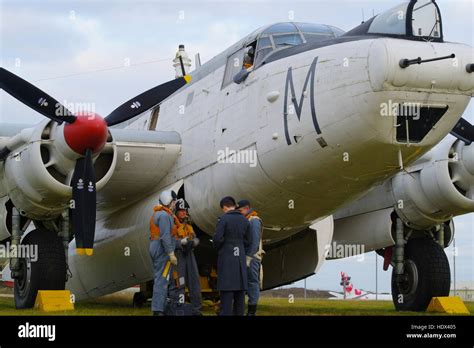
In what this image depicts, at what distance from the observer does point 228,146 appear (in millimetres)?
12297

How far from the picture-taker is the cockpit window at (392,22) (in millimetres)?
10422

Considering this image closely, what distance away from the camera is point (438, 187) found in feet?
46.9

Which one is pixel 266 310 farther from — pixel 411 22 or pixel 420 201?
pixel 411 22

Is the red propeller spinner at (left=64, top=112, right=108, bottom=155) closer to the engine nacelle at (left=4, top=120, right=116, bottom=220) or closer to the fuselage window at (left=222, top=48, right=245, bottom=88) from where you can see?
the engine nacelle at (left=4, top=120, right=116, bottom=220)

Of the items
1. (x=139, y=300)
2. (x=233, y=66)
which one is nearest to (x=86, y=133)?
(x=233, y=66)

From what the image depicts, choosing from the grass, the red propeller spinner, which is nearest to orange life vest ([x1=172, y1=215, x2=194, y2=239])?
the red propeller spinner

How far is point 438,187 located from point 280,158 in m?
4.25

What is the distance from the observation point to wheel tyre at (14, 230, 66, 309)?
44.7ft

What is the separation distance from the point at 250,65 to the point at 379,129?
10.6 ft

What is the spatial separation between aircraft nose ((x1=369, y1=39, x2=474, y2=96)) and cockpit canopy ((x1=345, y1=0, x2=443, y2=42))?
32 centimetres

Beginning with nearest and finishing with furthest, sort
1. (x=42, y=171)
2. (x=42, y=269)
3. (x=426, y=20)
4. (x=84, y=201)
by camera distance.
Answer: (x=426, y=20), (x=42, y=171), (x=84, y=201), (x=42, y=269)

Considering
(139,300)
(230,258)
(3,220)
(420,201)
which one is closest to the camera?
(230,258)

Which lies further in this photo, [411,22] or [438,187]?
[438,187]

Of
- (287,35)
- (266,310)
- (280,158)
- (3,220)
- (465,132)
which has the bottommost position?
(266,310)
